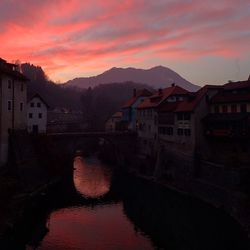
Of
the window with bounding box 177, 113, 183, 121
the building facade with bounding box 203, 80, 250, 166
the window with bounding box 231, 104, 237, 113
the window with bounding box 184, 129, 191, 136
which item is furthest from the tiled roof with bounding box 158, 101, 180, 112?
the window with bounding box 231, 104, 237, 113

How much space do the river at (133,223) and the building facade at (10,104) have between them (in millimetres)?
11737

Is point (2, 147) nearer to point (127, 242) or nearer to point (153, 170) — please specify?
point (127, 242)

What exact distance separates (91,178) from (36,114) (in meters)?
17.3

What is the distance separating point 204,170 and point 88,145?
2662 inches

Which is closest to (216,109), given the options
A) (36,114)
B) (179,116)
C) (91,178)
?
(179,116)

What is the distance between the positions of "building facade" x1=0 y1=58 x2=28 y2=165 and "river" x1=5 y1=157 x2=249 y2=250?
1174 cm

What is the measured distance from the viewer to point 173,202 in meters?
48.2

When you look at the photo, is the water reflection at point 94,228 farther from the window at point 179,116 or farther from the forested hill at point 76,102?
the forested hill at point 76,102

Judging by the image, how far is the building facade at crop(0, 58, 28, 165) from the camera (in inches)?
1929

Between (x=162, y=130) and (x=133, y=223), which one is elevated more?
(x=162, y=130)

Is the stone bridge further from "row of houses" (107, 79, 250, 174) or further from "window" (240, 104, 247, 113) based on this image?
"window" (240, 104, 247, 113)

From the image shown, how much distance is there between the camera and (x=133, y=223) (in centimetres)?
4222

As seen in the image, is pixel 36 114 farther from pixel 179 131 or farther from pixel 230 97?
pixel 230 97

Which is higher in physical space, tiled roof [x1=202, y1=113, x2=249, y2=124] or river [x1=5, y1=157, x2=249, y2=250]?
tiled roof [x1=202, y1=113, x2=249, y2=124]
